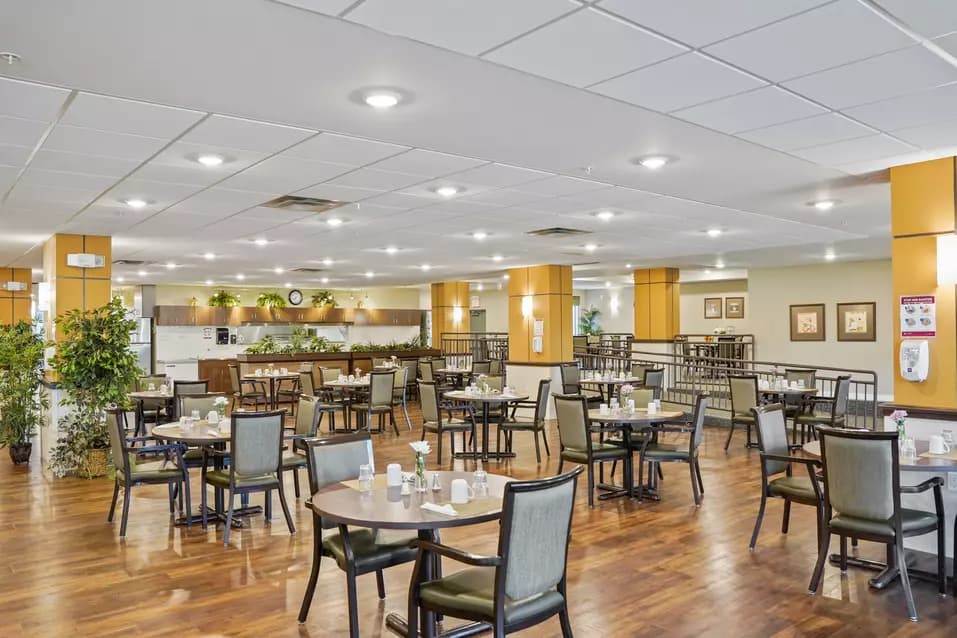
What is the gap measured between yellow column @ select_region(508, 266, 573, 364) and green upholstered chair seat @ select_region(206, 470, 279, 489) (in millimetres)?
7863

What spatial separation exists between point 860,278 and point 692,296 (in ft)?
21.4

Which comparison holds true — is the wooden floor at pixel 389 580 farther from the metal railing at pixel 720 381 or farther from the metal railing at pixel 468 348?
the metal railing at pixel 468 348

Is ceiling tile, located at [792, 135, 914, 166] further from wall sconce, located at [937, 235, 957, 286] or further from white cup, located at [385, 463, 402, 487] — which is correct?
white cup, located at [385, 463, 402, 487]

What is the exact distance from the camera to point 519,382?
13.3m

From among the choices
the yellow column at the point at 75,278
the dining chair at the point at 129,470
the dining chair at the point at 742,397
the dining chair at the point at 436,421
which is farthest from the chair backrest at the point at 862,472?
the yellow column at the point at 75,278

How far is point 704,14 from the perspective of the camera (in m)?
2.85

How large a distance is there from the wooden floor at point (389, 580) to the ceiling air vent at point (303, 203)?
2868 mm

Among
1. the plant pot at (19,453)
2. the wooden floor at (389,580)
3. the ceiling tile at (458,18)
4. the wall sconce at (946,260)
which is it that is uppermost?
the ceiling tile at (458,18)

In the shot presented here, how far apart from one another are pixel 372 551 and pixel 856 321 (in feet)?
46.4

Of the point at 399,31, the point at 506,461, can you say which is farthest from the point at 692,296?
the point at 399,31

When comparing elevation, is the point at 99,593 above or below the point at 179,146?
below

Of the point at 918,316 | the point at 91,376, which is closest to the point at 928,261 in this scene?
the point at 918,316

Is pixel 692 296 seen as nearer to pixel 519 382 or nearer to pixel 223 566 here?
pixel 519 382

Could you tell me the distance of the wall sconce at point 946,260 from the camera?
16.4 ft
